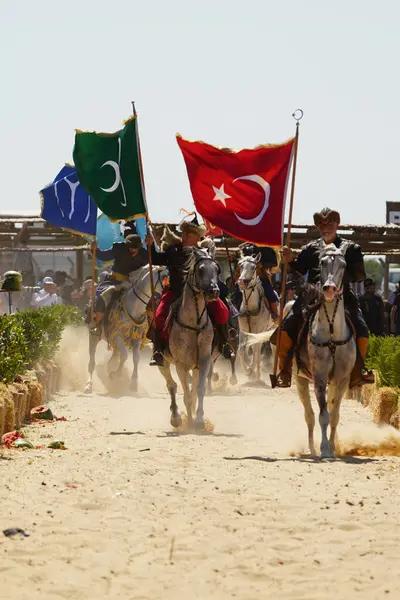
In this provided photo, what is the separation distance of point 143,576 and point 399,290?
70.2ft

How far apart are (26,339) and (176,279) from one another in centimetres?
431

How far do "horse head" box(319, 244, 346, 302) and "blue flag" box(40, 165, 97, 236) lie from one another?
1288 cm

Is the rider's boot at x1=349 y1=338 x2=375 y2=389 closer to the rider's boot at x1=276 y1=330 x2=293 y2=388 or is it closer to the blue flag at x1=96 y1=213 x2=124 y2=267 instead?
the rider's boot at x1=276 y1=330 x2=293 y2=388

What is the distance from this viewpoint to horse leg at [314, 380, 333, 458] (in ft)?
40.1

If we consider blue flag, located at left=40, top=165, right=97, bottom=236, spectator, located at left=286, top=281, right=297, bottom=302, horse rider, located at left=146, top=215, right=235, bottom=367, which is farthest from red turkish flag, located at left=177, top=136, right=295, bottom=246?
spectator, located at left=286, top=281, right=297, bottom=302

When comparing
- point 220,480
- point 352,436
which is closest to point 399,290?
point 352,436

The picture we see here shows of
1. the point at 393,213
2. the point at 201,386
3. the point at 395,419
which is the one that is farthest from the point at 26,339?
the point at 393,213

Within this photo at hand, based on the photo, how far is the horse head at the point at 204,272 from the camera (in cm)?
1433

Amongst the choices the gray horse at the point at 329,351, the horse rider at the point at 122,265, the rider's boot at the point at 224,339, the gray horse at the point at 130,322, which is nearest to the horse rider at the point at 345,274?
the gray horse at the point at 329,351

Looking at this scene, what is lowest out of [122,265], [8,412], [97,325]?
[97,325]

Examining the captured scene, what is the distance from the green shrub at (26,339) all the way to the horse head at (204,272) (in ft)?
8.15

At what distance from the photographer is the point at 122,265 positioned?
2298 cm

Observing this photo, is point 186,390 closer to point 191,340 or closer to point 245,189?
point 191,340

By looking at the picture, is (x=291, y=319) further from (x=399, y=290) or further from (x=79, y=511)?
(x=399, y=290)
